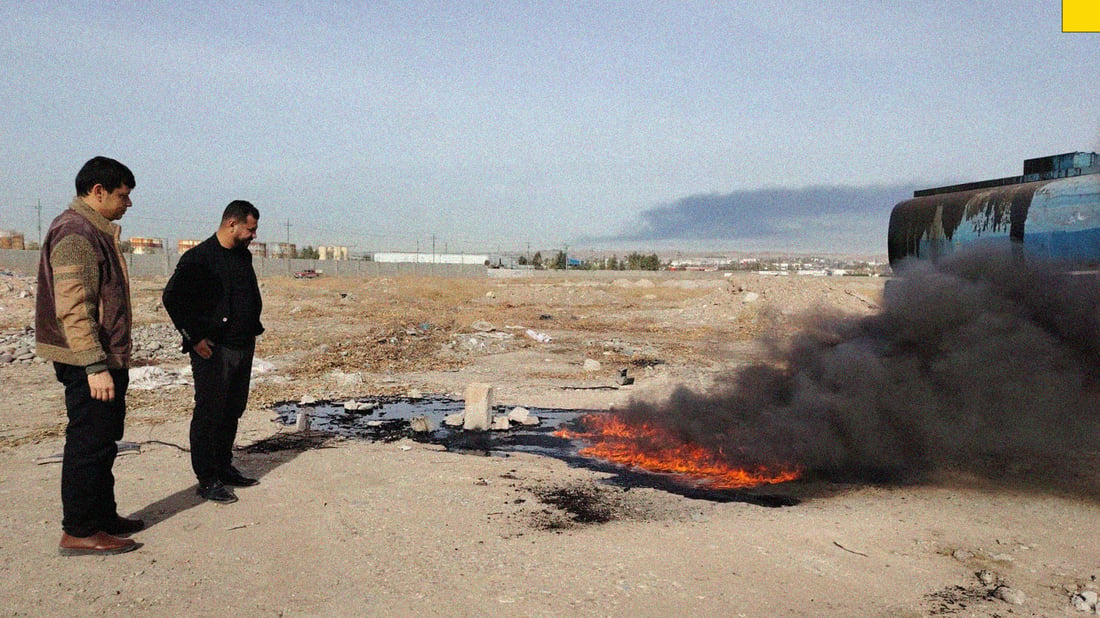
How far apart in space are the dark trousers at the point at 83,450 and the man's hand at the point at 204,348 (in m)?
0.84

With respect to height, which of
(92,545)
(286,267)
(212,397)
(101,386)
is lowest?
(92,545)

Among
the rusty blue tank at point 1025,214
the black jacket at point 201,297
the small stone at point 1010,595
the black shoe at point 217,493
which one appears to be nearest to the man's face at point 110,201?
the black jacket at point 201,297

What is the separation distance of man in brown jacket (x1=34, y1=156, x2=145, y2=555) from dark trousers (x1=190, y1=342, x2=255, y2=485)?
0.81 metres

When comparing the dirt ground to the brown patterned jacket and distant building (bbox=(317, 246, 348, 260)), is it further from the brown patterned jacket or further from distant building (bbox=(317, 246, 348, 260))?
distant building (bbox=(317, 246, 348, 260))

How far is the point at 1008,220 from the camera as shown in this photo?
5.96 m

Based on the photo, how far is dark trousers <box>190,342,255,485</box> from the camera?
4.91m

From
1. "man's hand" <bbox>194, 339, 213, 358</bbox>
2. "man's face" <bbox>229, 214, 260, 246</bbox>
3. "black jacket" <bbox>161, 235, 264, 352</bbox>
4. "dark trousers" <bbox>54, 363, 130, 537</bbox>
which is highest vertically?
"man's face" <bbox>229, 214, 260, 246</bbox>

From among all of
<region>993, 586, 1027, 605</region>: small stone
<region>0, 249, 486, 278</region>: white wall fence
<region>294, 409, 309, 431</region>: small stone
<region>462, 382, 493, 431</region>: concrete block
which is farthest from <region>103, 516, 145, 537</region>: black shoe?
<region>0, 249, 486, 278</region>: white wall fence

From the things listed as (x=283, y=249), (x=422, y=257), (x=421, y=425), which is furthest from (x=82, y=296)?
(x=422, y=257)

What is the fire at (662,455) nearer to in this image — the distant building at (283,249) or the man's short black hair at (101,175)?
the man's short black hair at (101,175)

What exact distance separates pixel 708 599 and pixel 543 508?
68.7 inches

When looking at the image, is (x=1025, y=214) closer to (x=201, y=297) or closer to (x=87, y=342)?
(x=201, y=297)

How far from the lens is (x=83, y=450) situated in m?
3.89

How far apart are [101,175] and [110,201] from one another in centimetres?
16
